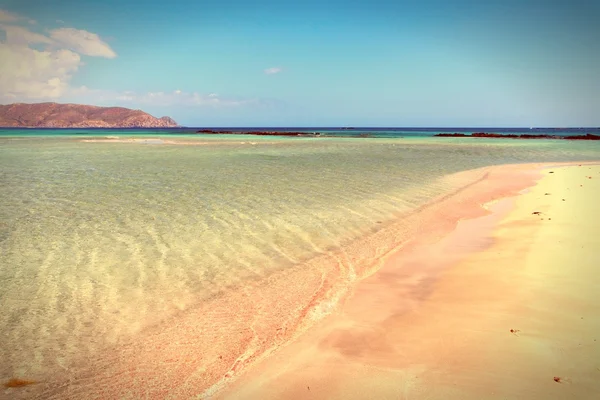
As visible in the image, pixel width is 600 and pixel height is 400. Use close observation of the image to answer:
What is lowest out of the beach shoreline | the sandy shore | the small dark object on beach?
the small dark object on beach

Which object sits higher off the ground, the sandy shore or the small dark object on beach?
the sandy shore

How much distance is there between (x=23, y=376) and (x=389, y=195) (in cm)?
1124

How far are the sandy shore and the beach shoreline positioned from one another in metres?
0.11

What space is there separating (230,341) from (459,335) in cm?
247

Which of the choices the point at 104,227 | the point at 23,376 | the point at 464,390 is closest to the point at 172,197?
the point at 104,227

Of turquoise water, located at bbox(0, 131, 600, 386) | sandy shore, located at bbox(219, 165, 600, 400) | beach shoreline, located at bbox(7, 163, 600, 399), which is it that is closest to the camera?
sandy shore, located at bbox(219, 165, 600, 400)

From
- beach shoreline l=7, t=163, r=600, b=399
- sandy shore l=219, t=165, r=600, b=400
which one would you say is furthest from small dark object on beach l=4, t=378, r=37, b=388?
sandy shore l=219, t=165, r=600, b=400

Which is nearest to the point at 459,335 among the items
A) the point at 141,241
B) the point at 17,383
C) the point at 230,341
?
the point at 230,341

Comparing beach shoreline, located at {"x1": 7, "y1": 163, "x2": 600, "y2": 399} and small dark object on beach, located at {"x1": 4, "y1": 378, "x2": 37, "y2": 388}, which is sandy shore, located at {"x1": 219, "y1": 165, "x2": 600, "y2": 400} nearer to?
beach shoreline, located at {"x1": 7, "y1": 163, "x2": 600, "y2": 399}

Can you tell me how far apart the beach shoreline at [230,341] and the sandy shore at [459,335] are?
0.11 meters

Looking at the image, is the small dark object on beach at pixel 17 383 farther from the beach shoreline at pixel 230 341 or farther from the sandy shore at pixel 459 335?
the sandy shore at pixel 459 335

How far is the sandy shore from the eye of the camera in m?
3.33

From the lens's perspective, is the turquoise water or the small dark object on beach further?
the turquoise water

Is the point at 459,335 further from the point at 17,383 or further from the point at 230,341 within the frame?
the point at 17,383
